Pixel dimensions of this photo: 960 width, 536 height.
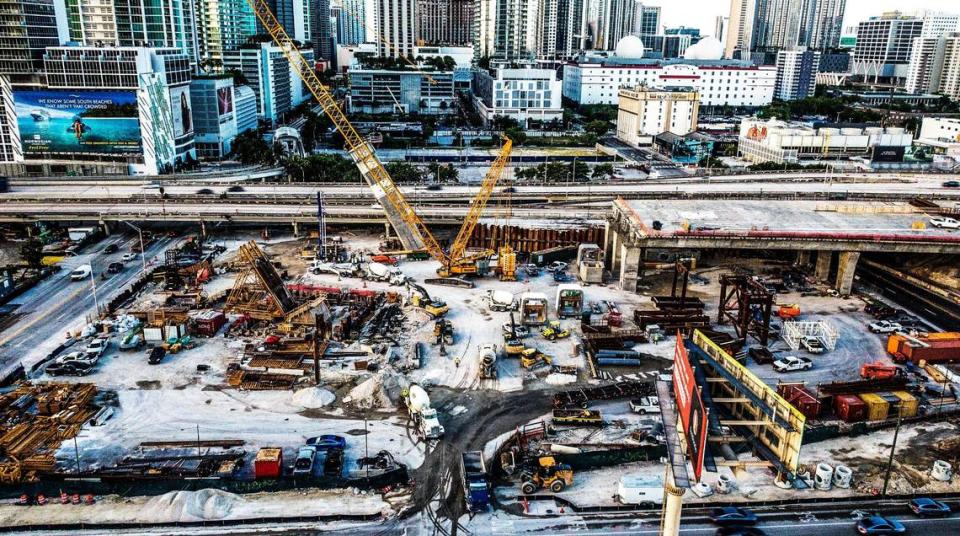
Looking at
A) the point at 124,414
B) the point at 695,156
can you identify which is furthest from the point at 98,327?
the point at 695,156

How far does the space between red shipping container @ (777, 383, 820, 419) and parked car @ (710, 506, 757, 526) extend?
10.5 metres

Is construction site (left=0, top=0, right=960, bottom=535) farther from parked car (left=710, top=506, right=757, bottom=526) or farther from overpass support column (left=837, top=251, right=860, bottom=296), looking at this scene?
parked car (left=710, top=506, right=757, bottom=526)

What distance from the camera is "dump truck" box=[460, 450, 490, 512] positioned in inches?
1186

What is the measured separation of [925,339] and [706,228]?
18.3 metres

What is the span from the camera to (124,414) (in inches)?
1483

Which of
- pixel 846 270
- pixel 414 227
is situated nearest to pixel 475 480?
pixel 414 227

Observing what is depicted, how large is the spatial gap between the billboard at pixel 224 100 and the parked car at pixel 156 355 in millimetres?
78322

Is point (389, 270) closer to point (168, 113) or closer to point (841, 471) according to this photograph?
point (841, 471)

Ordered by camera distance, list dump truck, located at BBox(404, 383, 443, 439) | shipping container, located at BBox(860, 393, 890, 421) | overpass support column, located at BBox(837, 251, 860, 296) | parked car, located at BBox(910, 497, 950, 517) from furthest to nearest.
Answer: overpass support column, located at BBox(837, 251, 860, 296) < shipping container, located at BBox(860, 393, 890, 421) < dump truck, located at BBox(404, 383, 443, 439) < parked car, located at BBox(910, 497, 950, 517)

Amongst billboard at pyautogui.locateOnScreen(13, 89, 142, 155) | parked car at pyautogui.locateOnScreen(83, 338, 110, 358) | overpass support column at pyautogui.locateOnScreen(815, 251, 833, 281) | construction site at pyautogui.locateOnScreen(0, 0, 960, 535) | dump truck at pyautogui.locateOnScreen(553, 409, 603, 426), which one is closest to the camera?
construction site at pyautogui.locateOnScreen(0, 0, 960, 535)

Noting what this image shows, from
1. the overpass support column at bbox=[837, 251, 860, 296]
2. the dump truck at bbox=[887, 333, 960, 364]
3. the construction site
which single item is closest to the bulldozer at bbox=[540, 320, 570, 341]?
the construction site

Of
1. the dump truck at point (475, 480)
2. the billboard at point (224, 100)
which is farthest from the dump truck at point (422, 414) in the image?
the billboard at point (224, 100)

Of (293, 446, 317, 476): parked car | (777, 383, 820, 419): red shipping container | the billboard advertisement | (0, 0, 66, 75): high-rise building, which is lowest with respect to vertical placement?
(293, 446, 317, 476): parked car

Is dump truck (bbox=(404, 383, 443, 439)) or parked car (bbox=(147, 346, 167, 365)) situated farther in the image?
parked car (bbox=(147, 346, 167, 365))
